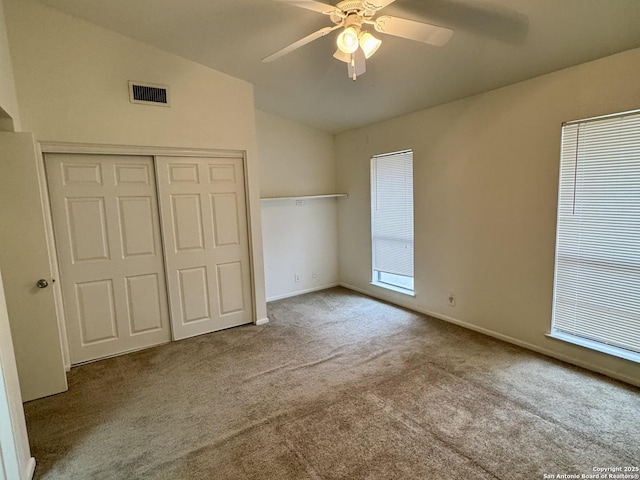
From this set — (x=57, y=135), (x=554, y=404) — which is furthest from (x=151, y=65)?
(x=554, y=404)

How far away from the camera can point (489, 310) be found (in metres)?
3.47

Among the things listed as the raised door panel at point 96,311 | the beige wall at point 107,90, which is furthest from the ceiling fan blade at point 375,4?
the raised door panel at point 96,311

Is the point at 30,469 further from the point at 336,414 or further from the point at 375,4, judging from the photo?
the point at 375,4

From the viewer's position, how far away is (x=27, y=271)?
2535 mm

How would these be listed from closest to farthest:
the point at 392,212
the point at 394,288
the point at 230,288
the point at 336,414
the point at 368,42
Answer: the point at 368,42, the point at 336,414, the point at 230,288, the point at 392,212, the point at 394,288

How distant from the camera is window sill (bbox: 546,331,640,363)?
100 inches

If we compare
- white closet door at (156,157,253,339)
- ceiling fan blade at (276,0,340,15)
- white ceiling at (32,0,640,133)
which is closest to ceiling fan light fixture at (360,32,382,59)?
ceiling fan blade at (276,0,340,15)

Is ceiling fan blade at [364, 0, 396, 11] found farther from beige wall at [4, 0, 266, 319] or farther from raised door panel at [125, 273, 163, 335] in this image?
raised door panel at [125, 273, 163, 335]

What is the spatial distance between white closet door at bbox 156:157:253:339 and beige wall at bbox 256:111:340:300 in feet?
3.10

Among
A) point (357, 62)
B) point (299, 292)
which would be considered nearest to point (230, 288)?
point (299, 292)

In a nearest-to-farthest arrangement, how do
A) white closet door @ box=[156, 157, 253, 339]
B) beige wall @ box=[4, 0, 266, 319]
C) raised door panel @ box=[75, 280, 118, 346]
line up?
beige wall @ box=[4, 0, 266, 319]
raised door panel @ box=[75, 280, 118, 346]
white closet door @ box=[156, 157, 253, 339]

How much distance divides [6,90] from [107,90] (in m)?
0.74

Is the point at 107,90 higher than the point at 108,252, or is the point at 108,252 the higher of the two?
the point at 107,90

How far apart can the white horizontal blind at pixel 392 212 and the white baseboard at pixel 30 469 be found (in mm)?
3791
